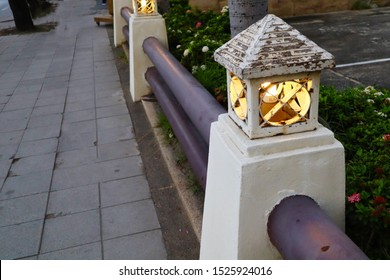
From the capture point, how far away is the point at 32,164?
164 inches

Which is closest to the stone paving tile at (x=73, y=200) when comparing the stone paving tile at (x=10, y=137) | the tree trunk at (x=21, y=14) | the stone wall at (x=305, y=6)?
the stone paving tile at (x=10, y=137)

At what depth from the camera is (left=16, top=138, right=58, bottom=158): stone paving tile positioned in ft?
14.5

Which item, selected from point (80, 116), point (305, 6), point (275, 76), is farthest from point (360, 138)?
point (305, 6)

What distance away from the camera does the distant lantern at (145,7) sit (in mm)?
5352

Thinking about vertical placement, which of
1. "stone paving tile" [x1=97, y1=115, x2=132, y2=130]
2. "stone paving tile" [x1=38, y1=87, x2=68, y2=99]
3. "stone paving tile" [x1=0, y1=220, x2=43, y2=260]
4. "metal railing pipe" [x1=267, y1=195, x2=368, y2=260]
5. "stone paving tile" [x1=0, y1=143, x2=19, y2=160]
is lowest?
"stone paving tile" [x1=0, y1=220, x2=43, y2=260]

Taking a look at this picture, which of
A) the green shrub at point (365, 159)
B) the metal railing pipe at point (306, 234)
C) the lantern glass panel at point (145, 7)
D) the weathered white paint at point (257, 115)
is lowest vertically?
the green shrub at point (365, 159)

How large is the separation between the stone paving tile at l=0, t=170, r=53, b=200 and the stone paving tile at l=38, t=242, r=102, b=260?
0.95m

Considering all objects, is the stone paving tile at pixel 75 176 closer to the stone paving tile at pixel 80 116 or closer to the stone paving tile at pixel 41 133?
the stone paving tile at pixel 41 133

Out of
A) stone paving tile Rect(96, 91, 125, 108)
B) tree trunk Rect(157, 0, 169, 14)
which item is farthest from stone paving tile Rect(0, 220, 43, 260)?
tree trunk Rect(157, 0, 169, 14)

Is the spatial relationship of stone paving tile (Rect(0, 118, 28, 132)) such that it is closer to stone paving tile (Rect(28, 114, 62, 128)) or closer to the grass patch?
stone paving tile (Rect(28, 114, 62, 128))

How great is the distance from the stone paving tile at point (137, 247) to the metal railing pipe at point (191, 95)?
2.79ft

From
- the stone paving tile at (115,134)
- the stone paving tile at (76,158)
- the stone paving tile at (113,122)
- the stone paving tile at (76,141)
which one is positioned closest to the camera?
the stone paving tile at (76,158)

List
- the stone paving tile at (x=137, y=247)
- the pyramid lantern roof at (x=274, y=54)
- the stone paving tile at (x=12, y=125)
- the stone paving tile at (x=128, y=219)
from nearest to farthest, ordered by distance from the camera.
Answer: the pyramid lantern roof at (x=274, y=54) → the stone paving tile at (x=137, y=247) → the stone paving tile at (x=128, y=219) → the stone paving tile at (x=12, y=125)
